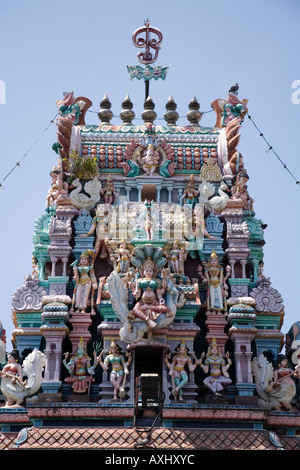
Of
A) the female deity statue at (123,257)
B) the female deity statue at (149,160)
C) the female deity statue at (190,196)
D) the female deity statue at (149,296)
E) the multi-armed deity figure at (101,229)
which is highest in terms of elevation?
Result: the female deity statue at (149,160)

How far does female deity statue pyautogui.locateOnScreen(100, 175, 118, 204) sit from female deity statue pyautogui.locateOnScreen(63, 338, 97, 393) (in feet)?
16.6

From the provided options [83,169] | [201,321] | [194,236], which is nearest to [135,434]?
[201,321]

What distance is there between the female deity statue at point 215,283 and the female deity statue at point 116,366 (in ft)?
9.69

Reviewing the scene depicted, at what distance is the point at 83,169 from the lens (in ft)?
107

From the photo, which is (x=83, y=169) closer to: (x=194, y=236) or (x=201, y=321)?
(x=194, y=236)

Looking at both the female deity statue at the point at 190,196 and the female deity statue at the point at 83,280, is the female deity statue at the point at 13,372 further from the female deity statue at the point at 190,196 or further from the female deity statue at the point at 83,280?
the female deity statue at the point at 190,196

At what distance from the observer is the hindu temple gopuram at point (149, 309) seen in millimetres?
27891

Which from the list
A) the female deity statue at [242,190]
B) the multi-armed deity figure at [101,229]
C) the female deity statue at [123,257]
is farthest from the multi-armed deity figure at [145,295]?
the female deity statue at [242,190]

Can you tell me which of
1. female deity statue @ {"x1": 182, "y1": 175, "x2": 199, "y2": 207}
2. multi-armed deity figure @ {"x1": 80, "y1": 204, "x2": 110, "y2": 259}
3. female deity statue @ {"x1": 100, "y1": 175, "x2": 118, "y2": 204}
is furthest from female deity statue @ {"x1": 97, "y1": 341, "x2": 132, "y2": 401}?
female deity statue @ {"x1": 182, "y1": 175, "x2": 199, "y2": 207}

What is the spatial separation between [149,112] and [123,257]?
6.47 meters

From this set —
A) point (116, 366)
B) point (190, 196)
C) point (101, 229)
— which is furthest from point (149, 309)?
point (190, 196)

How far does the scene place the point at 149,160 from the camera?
32719 millimetres

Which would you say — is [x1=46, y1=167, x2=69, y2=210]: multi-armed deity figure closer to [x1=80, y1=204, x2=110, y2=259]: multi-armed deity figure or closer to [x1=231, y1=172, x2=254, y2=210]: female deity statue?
[x1=80, y1=204, x2=110, y2=259]: multi-armed deity figure

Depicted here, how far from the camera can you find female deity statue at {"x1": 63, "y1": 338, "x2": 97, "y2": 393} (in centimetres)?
2889
